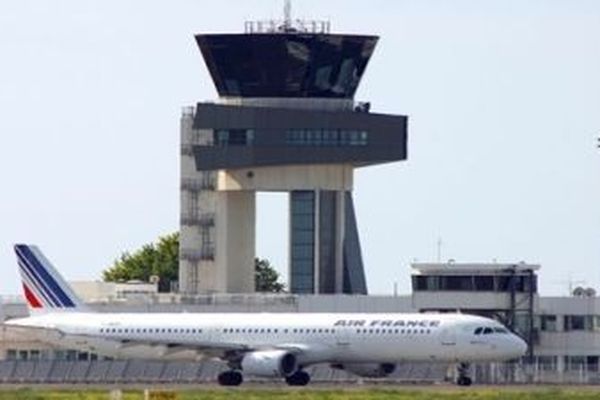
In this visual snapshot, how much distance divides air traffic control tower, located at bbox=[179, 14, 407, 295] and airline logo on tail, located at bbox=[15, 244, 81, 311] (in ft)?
86.3

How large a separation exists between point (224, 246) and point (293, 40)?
14.2m

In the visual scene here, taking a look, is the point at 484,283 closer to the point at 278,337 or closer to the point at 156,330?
the point at 278,337

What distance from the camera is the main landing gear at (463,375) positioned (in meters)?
141

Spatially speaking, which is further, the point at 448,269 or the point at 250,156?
the point at 250,156

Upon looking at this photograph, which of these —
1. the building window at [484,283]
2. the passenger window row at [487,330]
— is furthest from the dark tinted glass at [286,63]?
the passenger window row at [487,330]

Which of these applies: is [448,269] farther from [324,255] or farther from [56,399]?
[56,399]

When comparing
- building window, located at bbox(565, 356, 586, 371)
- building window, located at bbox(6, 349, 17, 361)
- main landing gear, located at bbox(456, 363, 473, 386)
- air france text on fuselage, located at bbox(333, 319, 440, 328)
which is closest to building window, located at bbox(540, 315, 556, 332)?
building window, located at bbox(565, 356, 586, 371)

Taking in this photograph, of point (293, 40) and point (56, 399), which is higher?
point (293, 40)

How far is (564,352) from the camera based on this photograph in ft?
566

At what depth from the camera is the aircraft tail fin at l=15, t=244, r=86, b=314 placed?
161m

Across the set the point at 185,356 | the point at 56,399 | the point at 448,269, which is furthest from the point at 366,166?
the point at 56,399

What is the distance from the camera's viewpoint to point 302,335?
149 metres

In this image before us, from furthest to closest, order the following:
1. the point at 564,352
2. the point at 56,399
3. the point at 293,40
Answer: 1. the point at 293,40
2. the point at 564,352
3. the point at 56,399

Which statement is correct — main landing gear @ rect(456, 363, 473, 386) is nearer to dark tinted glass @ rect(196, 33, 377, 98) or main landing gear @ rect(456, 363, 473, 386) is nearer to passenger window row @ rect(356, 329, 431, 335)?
passenger window row @ rect(356, 329, 431, 335)
